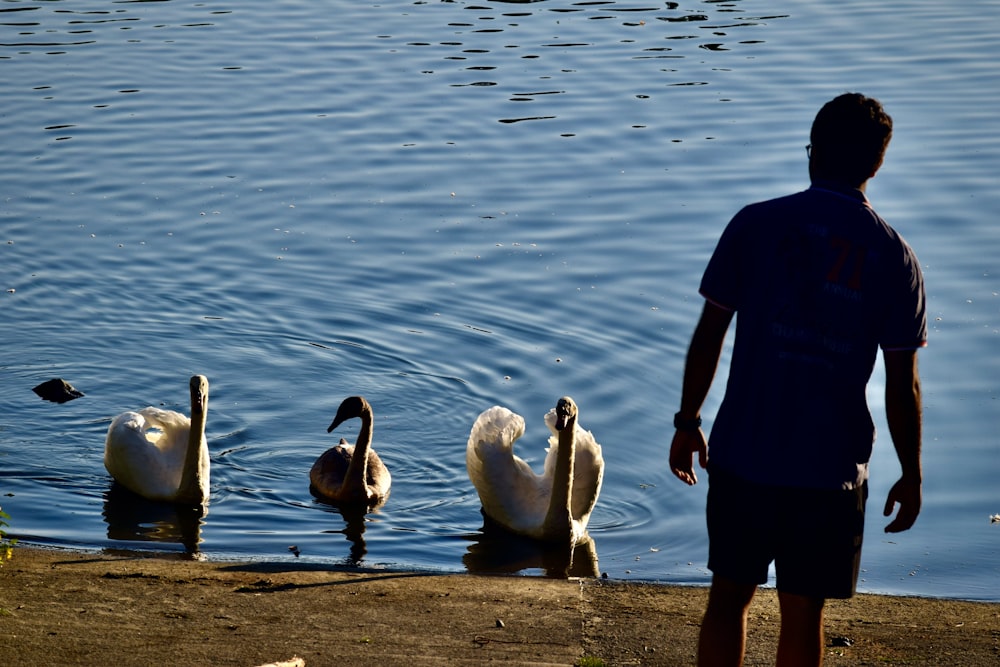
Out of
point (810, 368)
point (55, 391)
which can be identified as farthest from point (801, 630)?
point (55, 391)

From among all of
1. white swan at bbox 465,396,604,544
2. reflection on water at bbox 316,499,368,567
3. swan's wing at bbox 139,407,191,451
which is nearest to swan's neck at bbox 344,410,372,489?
reflection on water at bbox 316,499,368,567

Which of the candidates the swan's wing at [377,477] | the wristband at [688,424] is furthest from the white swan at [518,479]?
the wristband at [688,424]

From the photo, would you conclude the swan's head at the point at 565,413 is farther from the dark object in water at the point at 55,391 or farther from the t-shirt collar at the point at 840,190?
the dark object in water at the point at 55,391

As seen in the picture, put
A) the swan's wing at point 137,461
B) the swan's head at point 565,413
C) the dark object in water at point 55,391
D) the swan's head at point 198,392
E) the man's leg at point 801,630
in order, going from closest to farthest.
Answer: the man's leg at point 801,630 < the swan's head at point 565,413 < the swan's head at point 198,392 < the swan's wing at point 137,461 < the dark object in water at point 55,391

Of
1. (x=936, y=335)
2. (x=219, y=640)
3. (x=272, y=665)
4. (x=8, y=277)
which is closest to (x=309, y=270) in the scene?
(x=8, y=277)

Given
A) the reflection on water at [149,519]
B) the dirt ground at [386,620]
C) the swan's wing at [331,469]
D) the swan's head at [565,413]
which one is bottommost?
the reflection on water at [149,519]

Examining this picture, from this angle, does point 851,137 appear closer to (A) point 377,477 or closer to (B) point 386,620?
(B) point 386,620

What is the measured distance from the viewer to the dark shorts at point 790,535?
4.82m

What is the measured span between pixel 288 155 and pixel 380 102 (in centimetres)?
276

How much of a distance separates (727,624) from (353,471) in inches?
195

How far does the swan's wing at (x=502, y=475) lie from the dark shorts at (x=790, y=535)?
4474mm

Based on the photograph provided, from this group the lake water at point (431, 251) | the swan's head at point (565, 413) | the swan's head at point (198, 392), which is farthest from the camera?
the lake water at point (431, 251)

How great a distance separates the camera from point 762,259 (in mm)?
4789

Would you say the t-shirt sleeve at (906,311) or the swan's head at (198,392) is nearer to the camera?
the t-shirt sleeve at (906,311)
